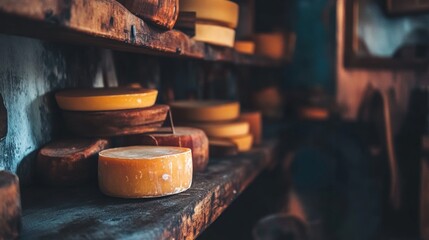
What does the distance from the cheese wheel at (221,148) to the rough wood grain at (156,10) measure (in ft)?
2.46

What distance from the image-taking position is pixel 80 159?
1283mm

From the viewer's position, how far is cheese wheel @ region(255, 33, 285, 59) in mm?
3053

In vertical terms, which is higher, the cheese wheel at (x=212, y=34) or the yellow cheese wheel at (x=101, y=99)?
the cheese wheel at (x=212, y=34)

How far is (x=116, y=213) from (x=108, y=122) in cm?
33

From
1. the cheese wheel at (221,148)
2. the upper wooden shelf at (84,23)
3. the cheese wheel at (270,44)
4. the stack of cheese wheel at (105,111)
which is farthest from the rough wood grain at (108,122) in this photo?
the cheese wheel at (270,44)

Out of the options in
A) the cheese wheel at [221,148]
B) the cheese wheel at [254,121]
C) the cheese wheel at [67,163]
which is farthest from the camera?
the cheese wheel at [254,121]

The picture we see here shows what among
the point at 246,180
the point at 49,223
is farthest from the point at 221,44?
the point at 49,223

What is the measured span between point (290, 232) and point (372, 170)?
2.71ft

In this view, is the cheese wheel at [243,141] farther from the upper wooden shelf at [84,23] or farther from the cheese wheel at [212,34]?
the upper wooden shelf at [84,23]

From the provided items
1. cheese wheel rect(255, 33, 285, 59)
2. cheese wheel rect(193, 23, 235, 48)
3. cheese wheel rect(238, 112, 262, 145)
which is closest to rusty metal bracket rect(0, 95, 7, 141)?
cheese wheel rect(193, 23, 235, 48)

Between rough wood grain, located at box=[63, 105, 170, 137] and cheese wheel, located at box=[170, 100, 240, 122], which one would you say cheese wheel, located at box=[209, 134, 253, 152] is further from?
rough wood grain, located at box=[63, 105, 170, 137]

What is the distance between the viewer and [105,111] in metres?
1.32

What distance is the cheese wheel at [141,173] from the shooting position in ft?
3.83

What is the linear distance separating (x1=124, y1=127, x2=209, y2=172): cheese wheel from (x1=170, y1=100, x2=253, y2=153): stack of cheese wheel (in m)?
0.34
